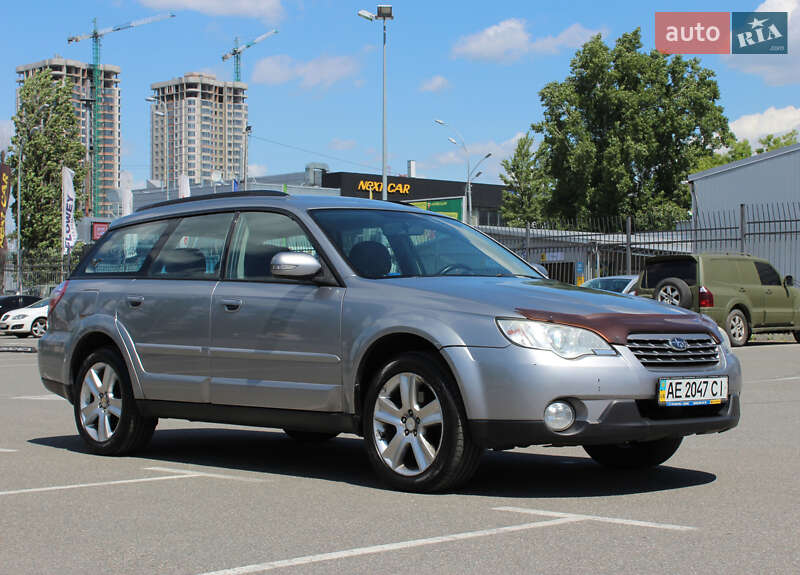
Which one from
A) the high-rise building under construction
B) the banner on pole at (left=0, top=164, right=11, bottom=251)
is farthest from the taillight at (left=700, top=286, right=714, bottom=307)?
the high-rise building under construction

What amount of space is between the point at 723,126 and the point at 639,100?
5067 millimetres

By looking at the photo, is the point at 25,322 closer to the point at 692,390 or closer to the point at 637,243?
the point at 637,243

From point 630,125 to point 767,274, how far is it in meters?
38.8

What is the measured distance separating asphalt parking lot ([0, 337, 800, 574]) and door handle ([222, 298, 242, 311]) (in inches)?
41.5

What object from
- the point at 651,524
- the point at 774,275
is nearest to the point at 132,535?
the point at 651,524

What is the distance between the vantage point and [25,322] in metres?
36.8

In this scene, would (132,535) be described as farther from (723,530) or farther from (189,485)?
(723,530)

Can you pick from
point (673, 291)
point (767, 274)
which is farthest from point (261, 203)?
point (767, 274)

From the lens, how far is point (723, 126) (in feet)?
202

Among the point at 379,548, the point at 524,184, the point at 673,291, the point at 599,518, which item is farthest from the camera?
the point at 524,184

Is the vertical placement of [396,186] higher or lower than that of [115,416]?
higher

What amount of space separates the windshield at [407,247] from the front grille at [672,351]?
4.39 ft

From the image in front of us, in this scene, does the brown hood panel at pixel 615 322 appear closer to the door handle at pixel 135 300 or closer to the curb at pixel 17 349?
the door handle at pixel 135 300

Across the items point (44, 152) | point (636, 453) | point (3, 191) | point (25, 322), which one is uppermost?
point (44, 152)
